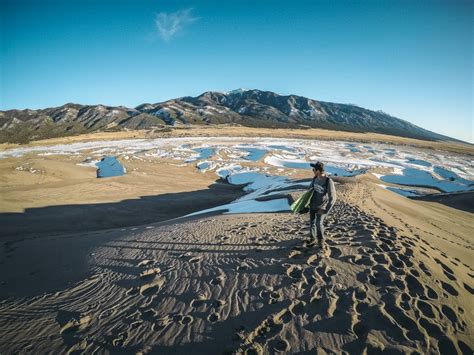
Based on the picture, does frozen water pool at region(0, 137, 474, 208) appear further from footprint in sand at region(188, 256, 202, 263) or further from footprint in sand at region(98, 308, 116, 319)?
footprint in sand at region(98, 308, 116, 319)

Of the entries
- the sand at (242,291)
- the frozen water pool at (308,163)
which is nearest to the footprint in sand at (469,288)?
the sand at (242,291)

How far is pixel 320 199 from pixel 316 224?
2.56 ft

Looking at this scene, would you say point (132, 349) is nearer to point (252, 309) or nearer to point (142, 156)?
point (252, 309)

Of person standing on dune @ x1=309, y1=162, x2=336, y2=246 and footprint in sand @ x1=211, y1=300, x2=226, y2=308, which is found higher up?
person standing on dune @ x1=309, y1=162, x2=336, y2=246

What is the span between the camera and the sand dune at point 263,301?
4.61 metres

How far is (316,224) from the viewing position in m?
7.72

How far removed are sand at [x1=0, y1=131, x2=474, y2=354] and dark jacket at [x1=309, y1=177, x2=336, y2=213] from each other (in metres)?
1.23

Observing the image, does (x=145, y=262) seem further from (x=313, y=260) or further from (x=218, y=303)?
(x=313, y=260)

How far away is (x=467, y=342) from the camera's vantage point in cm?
439

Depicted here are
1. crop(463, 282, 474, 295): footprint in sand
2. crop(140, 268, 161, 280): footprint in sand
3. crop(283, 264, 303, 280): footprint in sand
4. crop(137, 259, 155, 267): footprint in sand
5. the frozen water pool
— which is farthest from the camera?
the frozen water pool

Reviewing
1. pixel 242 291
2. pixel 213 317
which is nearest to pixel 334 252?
pixel 242 291

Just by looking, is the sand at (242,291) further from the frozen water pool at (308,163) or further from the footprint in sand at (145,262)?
the frozen water pool at (308,163)

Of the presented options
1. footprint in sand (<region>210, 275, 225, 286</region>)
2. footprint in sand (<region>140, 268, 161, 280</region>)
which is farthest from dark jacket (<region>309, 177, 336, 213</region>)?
footprint in sand (<region>140, 268, 161, 280</region>)

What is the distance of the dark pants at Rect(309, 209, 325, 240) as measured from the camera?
7.59m
